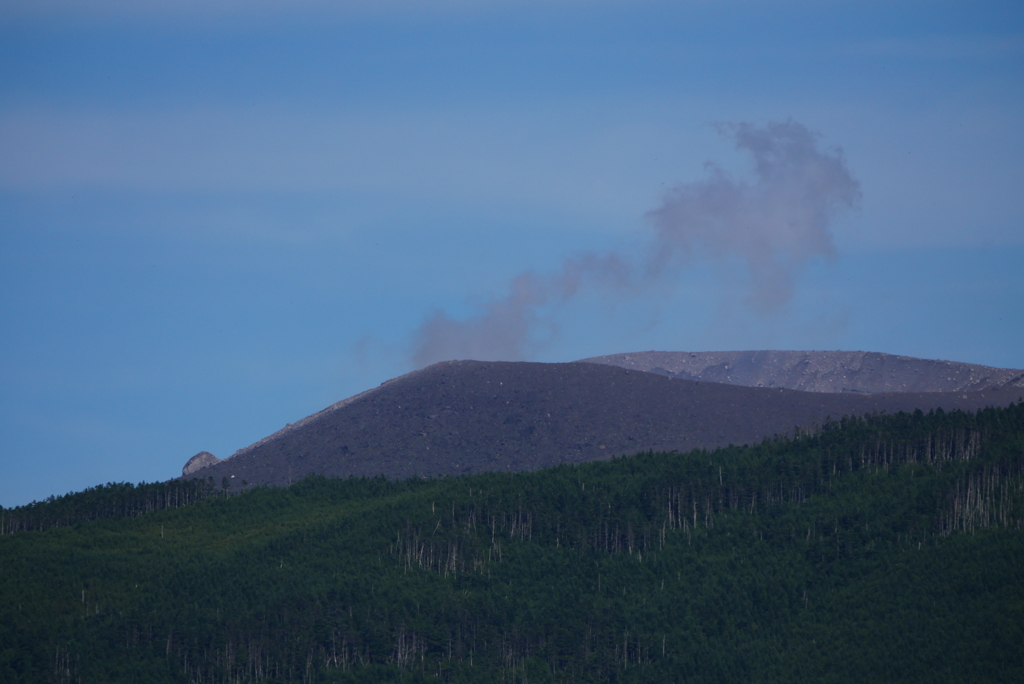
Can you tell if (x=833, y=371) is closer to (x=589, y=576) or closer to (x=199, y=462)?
(x=199, y=462)

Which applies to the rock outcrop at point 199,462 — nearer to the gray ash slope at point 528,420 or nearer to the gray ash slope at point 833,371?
the gray ash slope at point 528,420

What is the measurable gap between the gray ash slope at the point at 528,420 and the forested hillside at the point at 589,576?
63.4 ft

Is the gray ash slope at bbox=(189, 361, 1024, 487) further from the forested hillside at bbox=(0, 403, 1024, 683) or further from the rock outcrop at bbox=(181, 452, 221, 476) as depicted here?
the forested hillside at bbox=(0, 403, 1024, 683)

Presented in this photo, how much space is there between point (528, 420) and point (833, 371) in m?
75.3

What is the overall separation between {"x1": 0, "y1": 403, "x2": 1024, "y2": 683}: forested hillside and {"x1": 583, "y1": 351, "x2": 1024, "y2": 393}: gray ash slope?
72.1 m

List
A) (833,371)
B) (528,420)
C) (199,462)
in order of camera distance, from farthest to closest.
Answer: (833,371) → (199,462) → (528,420)

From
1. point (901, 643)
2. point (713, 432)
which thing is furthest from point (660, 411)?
point (901, 643)

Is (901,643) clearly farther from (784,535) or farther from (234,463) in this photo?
(234,463)

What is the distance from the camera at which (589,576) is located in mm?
85812

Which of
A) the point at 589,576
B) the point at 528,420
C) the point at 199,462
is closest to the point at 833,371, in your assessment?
the point at 528,420

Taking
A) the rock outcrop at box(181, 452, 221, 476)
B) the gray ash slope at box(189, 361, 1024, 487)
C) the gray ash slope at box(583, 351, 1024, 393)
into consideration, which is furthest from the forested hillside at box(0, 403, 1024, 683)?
the gray ash slope at box(583, 351, 1024, 393)

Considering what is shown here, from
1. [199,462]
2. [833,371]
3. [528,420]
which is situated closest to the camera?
[528,420]

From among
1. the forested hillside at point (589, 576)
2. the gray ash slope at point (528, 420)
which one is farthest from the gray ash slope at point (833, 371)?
the forested hillside at point (589, 576)

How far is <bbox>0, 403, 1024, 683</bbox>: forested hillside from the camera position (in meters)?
72.3
